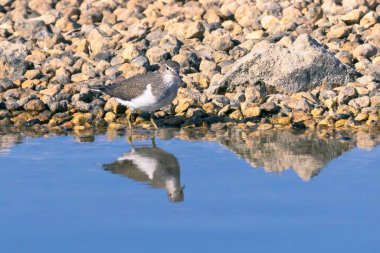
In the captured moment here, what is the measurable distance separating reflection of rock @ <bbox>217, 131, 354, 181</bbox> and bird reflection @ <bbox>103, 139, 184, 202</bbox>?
41.7 inches

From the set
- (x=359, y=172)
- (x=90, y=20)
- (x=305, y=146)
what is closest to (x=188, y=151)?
(x=305, y=146)

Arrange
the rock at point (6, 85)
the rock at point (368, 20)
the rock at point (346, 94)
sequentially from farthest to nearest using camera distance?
the rock at point (368, 20) < the rock at point (6, 85) < the rock at point (346, 94)

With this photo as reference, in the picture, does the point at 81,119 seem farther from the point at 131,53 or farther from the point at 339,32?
the point at 339,32

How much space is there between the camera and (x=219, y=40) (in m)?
18.4

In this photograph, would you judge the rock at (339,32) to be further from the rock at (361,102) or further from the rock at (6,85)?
the rock at (6,85)

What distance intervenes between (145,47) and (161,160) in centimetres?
674

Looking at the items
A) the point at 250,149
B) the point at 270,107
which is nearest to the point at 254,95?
the point at 270,107

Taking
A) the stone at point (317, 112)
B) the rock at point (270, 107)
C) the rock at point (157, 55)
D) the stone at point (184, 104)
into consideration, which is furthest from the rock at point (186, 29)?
the stone at point (317, 112)

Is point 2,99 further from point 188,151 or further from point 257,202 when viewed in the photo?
point 257,202

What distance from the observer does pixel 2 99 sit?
16609 millimetres

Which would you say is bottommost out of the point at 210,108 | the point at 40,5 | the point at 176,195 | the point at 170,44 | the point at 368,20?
the point at 176,195

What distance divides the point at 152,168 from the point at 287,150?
2.11m

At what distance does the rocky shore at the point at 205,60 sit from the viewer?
15.5 m

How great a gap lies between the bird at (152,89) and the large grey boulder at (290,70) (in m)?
2.03
